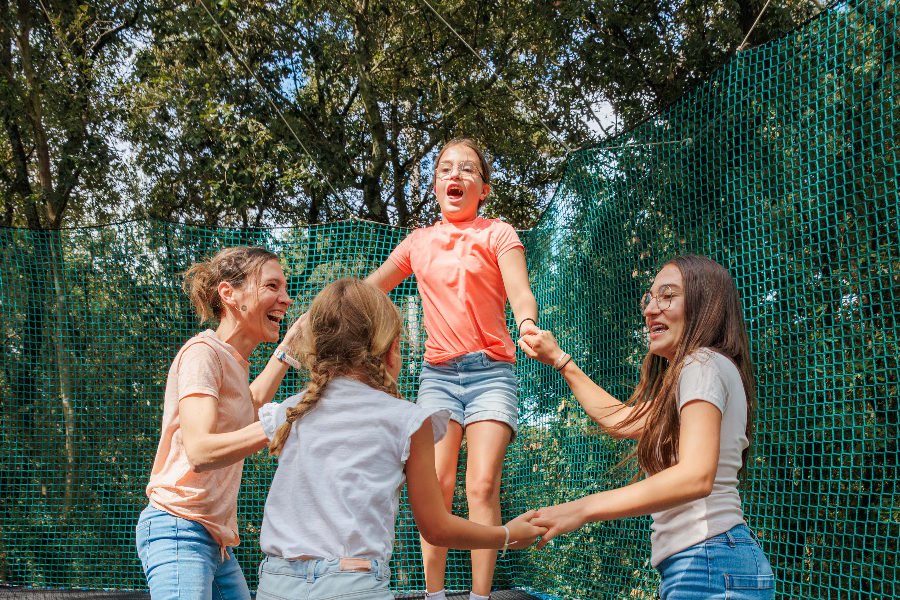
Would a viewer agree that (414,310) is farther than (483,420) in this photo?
Yes

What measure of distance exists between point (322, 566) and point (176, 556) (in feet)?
1.95

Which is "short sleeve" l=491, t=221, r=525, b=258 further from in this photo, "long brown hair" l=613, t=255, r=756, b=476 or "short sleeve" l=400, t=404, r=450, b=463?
"short sleeve" l=400, t=404, r=450, b=463

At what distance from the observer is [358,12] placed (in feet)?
25.8

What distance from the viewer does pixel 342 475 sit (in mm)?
1351

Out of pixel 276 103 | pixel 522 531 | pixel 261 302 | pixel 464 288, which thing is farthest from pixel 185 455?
pixel 276 103

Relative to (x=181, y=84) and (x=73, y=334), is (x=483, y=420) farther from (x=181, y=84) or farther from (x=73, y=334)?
(x=181, y=84)

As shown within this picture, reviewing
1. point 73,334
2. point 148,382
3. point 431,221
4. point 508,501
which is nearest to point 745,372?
point 508,501

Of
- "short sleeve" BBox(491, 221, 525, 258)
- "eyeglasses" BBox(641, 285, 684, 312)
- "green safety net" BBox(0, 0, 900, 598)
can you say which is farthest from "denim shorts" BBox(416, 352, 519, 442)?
"green safety net" BBox(0, 0, 900, 598)

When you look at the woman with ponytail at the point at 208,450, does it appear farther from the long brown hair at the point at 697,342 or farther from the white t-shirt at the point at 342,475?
the long brown hair at the point at 697,342

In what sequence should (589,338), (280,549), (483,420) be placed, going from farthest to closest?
(589,338) → (483,420) → (280,549)

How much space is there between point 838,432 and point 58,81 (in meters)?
7.73

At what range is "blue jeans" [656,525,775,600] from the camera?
1430mm

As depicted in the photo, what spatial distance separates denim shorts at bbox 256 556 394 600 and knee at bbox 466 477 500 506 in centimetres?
100

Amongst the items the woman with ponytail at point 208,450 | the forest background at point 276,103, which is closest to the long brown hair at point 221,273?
the woman with ponytail at point 208,450
